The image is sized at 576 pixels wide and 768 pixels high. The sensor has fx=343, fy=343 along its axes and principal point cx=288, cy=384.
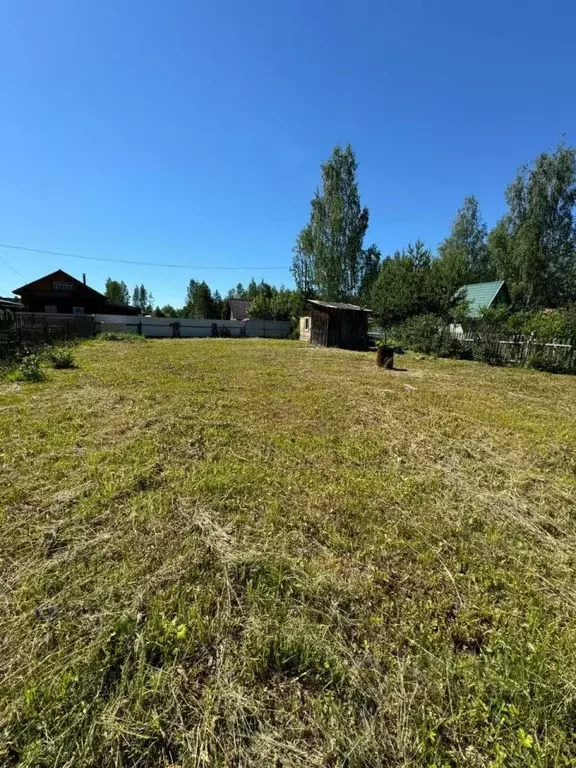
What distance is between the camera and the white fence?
23.2 m

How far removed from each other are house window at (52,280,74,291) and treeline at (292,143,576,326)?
17540 millimetres

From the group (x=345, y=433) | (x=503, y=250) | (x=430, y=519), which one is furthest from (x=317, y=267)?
(x=430, y=519)

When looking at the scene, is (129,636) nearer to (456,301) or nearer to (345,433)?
(345,433)

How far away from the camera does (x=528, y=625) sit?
176 cm

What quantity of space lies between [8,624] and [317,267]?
89.8 ft

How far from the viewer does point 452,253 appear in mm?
24188

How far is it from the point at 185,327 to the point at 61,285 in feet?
32.7

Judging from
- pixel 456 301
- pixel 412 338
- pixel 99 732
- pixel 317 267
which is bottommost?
pixel 99 732

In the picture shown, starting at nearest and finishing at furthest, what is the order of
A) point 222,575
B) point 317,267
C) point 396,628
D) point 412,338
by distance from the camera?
point 396,628 → point 222,575 → point 412,338 → point 317,267

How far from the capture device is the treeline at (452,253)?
726 inches

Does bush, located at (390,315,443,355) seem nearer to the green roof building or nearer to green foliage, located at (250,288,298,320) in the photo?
the green roof building

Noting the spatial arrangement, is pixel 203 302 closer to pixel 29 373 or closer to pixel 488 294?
pixel 488 294

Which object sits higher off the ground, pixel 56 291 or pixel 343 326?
pixel 56 291

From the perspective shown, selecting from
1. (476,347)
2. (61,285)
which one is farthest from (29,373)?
(61,285)
